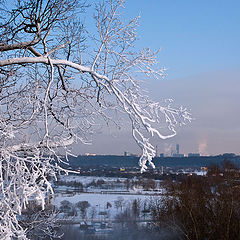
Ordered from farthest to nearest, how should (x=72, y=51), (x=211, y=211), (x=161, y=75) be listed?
(x=211, y=211), (x=72, y=51), (x=161, y=75)

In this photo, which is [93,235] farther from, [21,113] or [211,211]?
[21,113]

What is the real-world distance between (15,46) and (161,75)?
1025 mm

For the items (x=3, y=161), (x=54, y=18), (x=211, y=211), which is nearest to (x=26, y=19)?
(x=54, y=18)

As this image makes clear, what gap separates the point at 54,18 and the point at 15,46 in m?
0.32

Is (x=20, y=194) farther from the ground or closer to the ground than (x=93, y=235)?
farther from the ground

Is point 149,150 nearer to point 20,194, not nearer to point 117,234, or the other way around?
point 20,194

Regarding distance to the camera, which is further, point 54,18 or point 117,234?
point 117,234

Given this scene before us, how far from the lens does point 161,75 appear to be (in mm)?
2572

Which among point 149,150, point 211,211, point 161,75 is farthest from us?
point 211,211

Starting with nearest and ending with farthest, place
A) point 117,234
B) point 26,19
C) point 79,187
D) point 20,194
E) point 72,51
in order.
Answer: point 20,194 < point 26,19 < point 72,51 < point 117,234 < point 79,187

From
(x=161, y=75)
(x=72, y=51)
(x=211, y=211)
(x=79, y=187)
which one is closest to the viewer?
(x=161, y=75)

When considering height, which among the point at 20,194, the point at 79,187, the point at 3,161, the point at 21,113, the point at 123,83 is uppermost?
the point at 123,83

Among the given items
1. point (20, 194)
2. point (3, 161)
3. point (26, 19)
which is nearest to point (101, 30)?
point (26, 19)

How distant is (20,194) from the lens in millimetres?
1813
